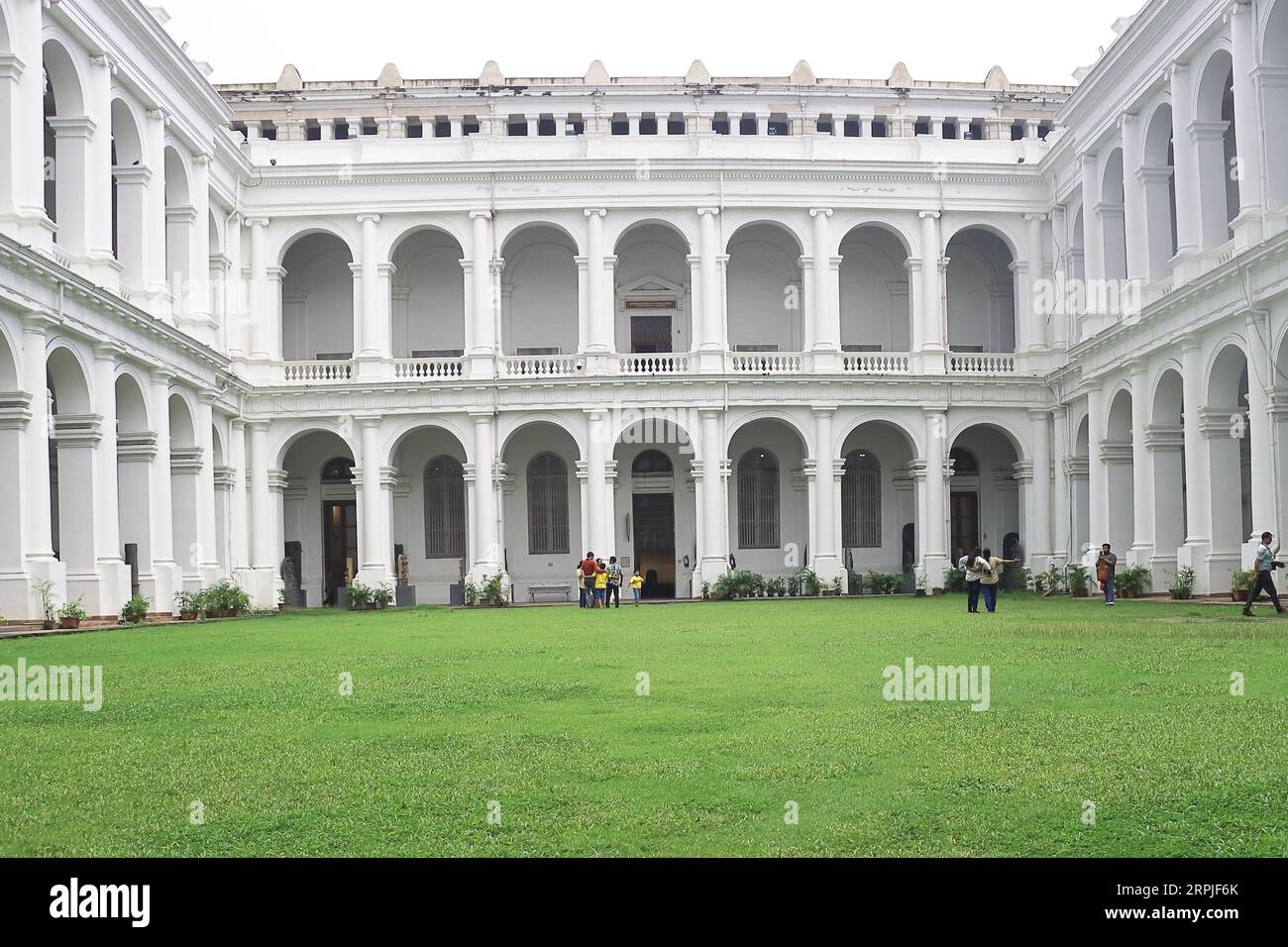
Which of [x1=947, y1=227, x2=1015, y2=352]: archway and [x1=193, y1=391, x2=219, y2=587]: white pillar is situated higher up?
[x1=947, y1=227, x2=1015, y2=352]: archway

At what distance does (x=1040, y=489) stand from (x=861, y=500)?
253 inches

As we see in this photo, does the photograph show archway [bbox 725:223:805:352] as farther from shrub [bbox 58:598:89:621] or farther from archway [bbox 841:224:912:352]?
shrub [bbox 58:598:89:621]

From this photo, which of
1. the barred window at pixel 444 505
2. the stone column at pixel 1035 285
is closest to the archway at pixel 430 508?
the barred window at pixel 444 505

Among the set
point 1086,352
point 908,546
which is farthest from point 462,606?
point 1086,352

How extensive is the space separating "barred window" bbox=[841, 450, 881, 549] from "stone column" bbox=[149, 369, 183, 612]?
22.8 meters

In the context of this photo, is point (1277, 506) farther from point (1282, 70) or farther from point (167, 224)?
point (167, 224)

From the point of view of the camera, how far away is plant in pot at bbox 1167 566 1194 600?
29500 millimetres

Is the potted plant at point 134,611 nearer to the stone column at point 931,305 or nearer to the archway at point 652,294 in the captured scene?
the archway at point 652,294

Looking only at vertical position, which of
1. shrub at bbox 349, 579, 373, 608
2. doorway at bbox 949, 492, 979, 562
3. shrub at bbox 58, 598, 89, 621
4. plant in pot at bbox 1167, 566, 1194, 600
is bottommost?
shrub at bbox 349, 579, 373, 608

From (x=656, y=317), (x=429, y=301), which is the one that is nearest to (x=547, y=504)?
(x=656, y=317)

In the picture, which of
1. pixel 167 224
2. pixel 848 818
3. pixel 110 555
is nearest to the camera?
pixel 848 818

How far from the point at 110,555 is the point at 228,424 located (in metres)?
11.6

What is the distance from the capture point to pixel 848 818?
686cm

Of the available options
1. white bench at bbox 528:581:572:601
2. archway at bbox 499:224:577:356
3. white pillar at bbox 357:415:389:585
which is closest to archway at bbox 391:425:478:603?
white bench at bbox 528:581:572:601
